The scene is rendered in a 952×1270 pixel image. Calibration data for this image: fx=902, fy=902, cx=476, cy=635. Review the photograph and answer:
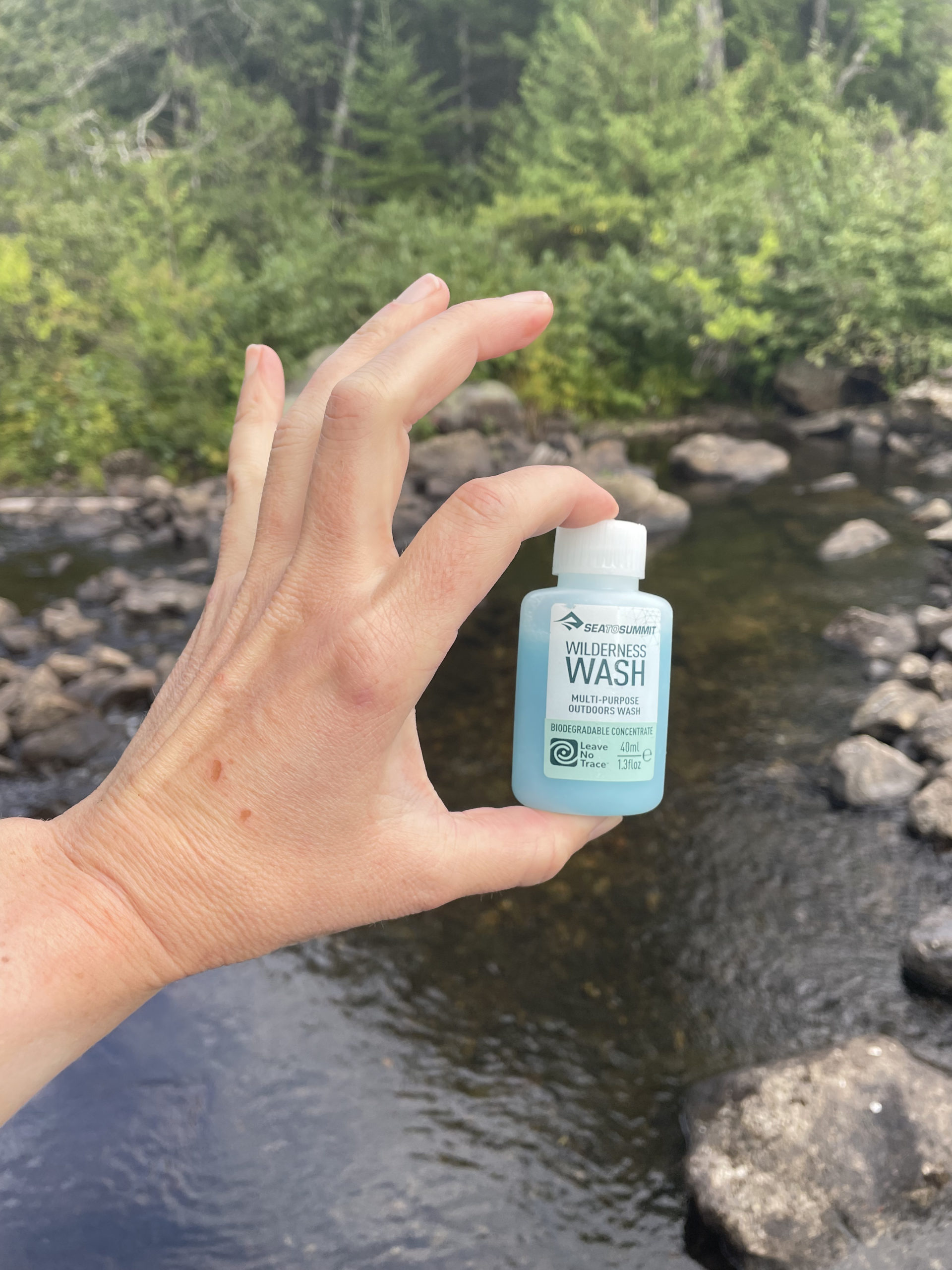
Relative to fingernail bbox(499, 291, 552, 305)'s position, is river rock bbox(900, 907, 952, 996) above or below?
below

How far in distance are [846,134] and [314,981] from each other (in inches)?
907

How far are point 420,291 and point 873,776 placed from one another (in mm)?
4802

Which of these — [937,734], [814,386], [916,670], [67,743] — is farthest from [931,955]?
[814,386]

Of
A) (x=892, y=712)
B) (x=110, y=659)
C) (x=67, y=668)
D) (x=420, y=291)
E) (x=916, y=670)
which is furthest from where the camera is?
(x=110, y=659)

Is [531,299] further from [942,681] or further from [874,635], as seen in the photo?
[874,635]

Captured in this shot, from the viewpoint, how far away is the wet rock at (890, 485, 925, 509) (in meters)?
12.4

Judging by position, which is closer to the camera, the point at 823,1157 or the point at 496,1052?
the point at 823,1157

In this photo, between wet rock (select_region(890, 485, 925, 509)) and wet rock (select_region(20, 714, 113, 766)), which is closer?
wet rock (select_region(20, 714, 113, 766))

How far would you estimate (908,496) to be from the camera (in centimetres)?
1271

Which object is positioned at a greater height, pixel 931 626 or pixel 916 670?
pixel 931 626

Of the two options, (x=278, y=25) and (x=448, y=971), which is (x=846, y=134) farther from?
(x=448, y=971)

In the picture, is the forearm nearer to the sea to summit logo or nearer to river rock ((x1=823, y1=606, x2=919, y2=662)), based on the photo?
the sea to summit logo

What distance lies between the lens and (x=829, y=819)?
545cm

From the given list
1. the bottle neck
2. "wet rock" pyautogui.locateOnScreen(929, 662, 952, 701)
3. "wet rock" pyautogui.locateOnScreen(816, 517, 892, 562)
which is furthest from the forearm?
"wet rock" pyautogui.locateOnScreen(816, 517, 892, 562)
